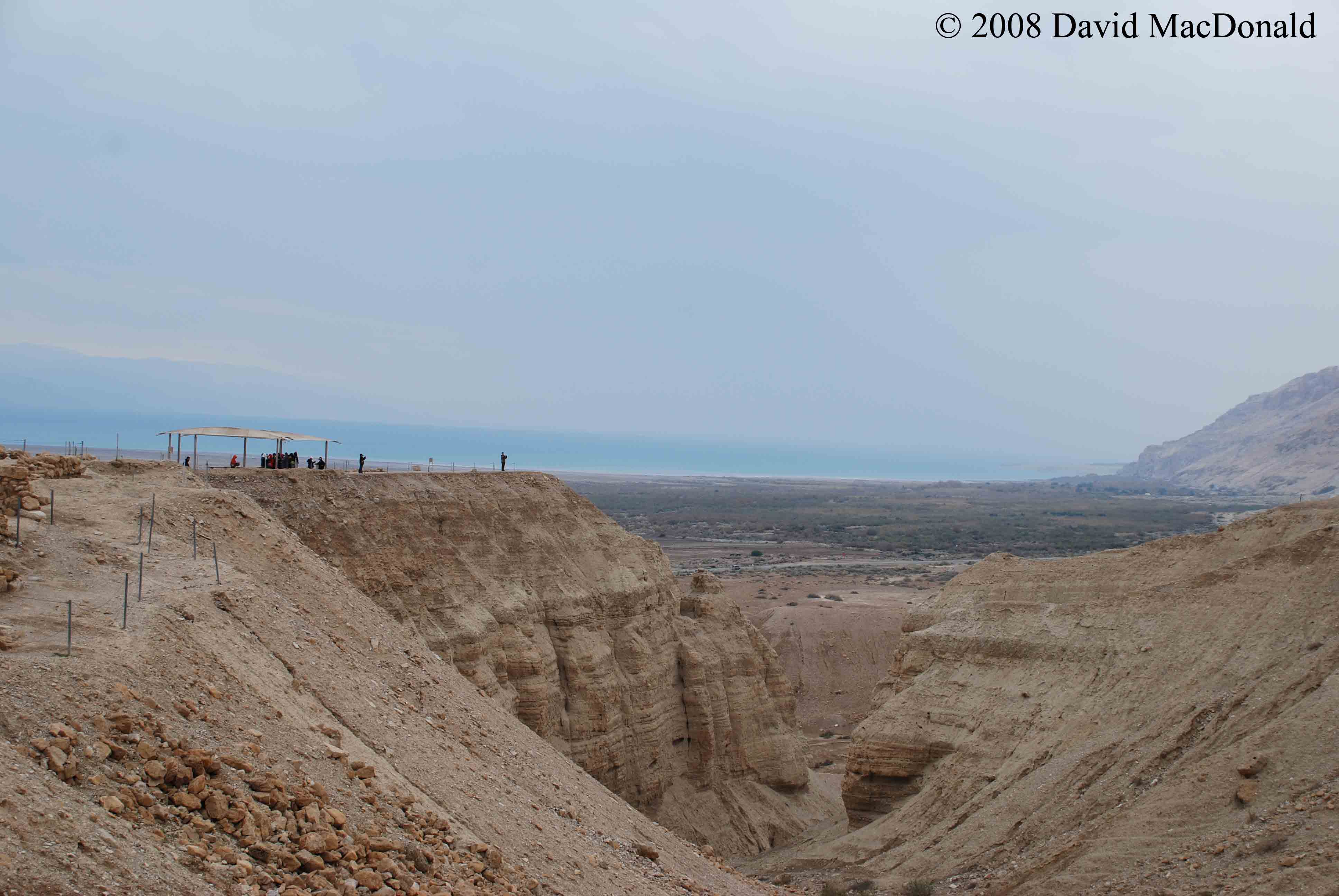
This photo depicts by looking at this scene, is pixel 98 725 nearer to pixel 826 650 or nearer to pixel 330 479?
pixel 330 479

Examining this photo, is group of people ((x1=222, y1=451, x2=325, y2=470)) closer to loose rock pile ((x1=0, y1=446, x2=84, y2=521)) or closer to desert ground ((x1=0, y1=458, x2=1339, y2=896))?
desert ground ((x1=0, y1=458, x2=1339, y2=896))

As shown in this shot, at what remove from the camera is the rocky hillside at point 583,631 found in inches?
1060

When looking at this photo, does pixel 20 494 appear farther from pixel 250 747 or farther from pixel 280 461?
pixel 280 461

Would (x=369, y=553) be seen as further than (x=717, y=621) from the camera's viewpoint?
No

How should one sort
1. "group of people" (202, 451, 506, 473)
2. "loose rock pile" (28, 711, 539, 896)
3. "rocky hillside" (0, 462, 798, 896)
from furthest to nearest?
"group of people" (202, 451, 506, 473) < "loose rock pile" (28, 711, 539, 896) < "rocky hillside" (0, 462, 798, 896)

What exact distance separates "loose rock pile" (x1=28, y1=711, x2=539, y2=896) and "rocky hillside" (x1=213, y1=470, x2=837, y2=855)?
14.2m

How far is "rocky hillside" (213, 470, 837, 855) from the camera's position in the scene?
26.9 m

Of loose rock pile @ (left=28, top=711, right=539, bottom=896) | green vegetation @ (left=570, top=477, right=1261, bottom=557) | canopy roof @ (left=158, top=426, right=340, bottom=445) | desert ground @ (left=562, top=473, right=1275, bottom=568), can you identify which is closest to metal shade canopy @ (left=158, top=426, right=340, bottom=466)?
canopy roof @ (left=158, top=426, right=340, bottom=445)

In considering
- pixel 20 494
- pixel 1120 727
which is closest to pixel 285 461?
pixel 20 494

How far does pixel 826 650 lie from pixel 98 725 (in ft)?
164

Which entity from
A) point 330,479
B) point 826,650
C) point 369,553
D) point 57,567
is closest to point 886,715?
point 369,553

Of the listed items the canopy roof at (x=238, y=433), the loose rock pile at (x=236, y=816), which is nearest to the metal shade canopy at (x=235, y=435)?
the canopy roof at (x=238, y=433)

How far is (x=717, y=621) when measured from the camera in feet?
125

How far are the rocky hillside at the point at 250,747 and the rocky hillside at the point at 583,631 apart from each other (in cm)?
412
